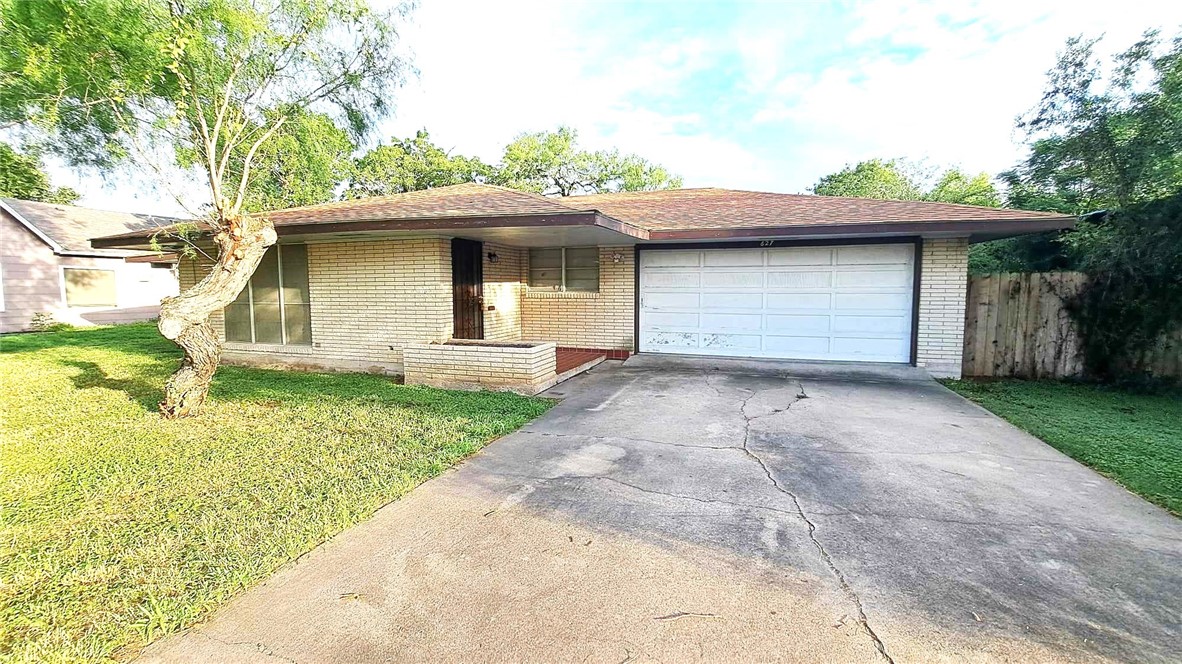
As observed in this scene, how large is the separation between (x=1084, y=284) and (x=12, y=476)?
42.0ft

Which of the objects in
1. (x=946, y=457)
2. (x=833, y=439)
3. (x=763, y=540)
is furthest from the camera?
(x=833, y=439)

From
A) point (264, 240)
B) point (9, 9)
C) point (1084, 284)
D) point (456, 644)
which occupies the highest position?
point (9, 9)

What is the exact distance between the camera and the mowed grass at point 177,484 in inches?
95.3

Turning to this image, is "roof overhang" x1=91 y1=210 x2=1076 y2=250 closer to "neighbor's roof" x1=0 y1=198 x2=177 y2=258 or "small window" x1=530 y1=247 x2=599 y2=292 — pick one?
"small window" x1=530 y1=247 x2=599 y2=292

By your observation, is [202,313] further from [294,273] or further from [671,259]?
[671,259]

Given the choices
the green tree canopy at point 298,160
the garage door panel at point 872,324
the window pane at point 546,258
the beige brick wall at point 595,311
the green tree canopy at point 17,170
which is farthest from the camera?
the window pane at point 546,258

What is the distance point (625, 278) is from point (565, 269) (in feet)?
4.36

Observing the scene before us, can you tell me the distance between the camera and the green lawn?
410 centimetres

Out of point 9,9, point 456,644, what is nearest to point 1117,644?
point 456,644

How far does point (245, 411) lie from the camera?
5980 millimetres

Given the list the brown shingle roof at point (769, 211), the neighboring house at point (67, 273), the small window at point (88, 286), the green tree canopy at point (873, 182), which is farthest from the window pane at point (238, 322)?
the green tree canopy at point (873, 182)

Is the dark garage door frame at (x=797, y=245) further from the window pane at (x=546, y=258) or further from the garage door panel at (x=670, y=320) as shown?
the window pane at (x=546, y=258)

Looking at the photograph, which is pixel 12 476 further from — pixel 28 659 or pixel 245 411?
pixel 28 659

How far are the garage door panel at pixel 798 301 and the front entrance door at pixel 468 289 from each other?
5.24 m
